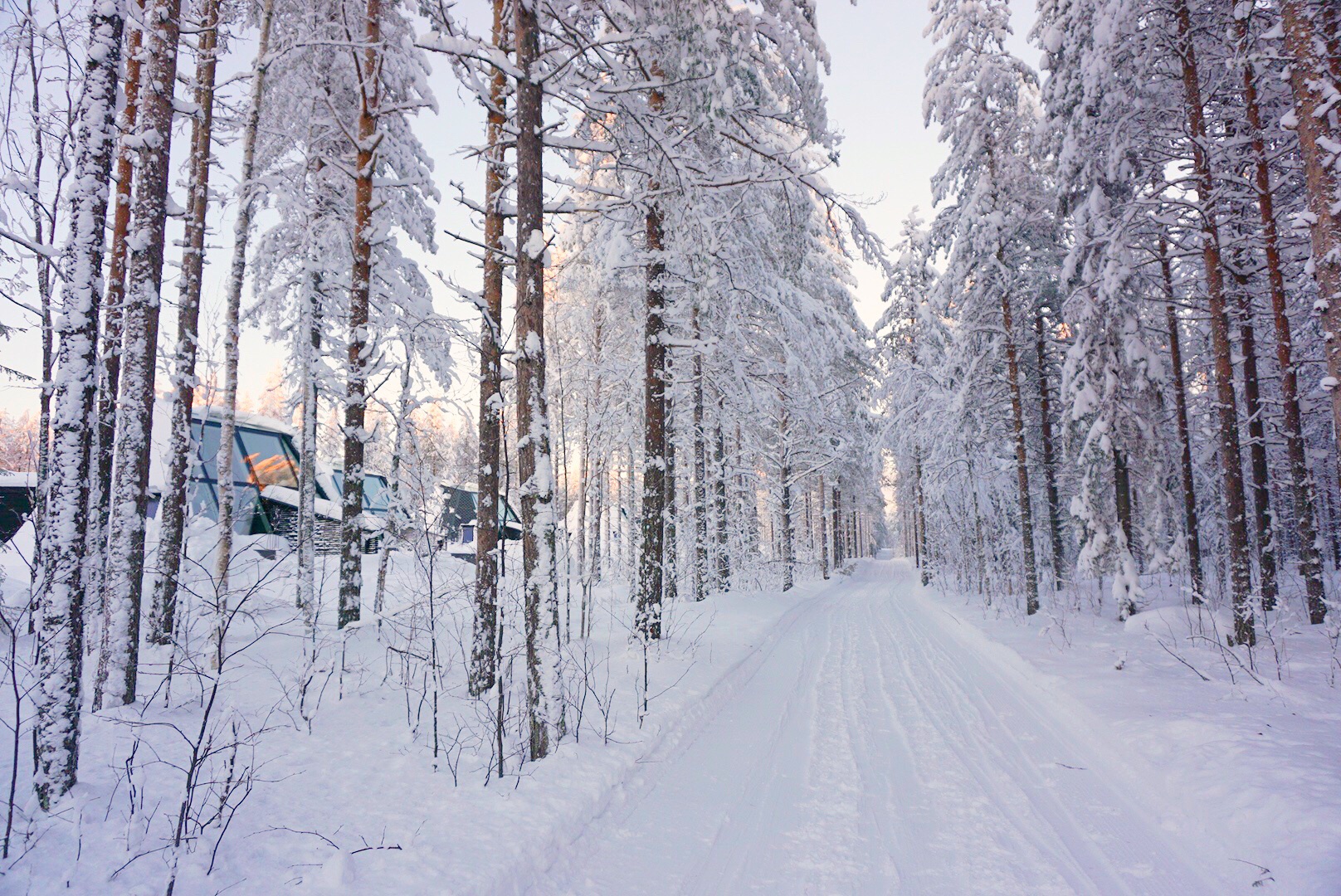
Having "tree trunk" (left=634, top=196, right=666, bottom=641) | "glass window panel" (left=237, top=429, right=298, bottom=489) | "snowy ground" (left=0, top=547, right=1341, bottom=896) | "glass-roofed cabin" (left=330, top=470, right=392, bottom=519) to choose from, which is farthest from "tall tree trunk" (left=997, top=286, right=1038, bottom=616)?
"glass window panel" (left=237, top=429, right=298, bottom=489)

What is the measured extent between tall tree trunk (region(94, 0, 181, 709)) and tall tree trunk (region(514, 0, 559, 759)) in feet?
9.45

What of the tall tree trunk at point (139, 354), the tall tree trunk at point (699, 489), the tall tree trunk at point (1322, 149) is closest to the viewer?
the tall tree trunk at point (139, 354)

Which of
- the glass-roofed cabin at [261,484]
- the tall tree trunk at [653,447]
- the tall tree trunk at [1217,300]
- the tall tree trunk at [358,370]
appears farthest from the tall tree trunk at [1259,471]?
the glass-roofed cabin at [261,484]

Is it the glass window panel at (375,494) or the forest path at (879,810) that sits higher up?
the glass window panel at (375,494)

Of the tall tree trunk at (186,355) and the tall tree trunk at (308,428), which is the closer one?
the tall tree trunk at (186,355)

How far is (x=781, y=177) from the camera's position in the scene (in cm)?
664

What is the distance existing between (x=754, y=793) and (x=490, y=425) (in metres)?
4.84

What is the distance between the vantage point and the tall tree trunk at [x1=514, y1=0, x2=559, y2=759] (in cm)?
475

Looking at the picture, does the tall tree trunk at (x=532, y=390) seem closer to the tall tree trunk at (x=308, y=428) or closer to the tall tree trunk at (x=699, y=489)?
the tall tree trunk at (x=308, y=428)

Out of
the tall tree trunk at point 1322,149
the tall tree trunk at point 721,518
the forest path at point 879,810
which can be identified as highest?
the tall tree trunk at point 1322,149

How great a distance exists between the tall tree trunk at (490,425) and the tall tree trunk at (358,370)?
→ 184 centimetres

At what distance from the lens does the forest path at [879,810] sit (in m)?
3.28

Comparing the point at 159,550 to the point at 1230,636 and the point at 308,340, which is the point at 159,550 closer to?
the point at 308,340

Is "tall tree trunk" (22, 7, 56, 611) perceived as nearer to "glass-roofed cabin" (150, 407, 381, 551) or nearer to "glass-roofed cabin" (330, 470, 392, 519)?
"glass-roofed cabin" (150, 407, 381, 551)
